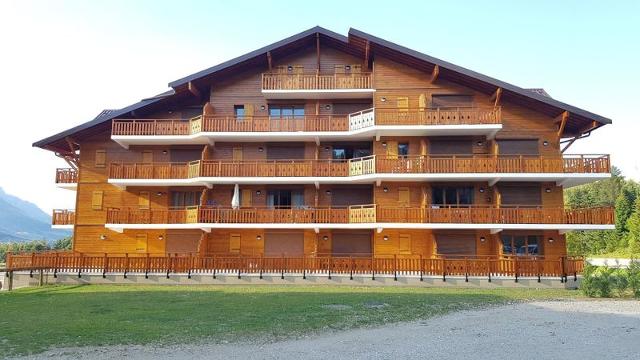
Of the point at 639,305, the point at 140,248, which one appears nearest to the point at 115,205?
the point at 140,248

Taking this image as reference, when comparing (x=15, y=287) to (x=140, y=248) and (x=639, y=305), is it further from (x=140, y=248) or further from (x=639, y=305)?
(x=639, y=305)

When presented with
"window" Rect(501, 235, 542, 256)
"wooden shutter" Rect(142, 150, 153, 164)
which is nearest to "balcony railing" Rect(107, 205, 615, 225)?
"window" Rect(501, 235, 542, 256)

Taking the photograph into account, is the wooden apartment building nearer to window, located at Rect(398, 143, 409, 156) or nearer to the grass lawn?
window, located at Rect(398, 143, 409, 156)

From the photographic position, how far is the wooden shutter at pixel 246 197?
26969 mm

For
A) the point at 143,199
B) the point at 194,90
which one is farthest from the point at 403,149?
the point at 143,199

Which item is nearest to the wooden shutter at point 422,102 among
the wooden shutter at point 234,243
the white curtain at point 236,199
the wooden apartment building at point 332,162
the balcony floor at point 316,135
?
the wooden apartment building at point 332,162

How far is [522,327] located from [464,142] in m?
15.7

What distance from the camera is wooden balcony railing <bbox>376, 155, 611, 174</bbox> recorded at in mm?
23953

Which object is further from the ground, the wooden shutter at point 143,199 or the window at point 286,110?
the window at point 286,110

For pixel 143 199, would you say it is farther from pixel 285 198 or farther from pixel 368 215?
pixel 368 215

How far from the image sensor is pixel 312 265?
23312mm

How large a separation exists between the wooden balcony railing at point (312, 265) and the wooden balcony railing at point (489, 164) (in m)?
4.40

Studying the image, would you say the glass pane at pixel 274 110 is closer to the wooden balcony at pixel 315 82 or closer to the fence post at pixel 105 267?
the wooden balcony at pixel 315 82

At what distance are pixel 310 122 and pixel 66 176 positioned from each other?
15.1 meters
